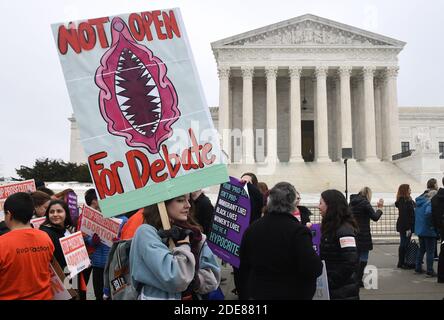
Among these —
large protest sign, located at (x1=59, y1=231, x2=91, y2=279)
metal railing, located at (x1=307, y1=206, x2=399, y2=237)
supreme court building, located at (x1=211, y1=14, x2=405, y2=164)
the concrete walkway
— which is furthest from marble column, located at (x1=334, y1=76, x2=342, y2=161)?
large protest sign, located at (x1=59, y1=231, x2=91, y2=279)

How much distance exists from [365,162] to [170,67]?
135 feet

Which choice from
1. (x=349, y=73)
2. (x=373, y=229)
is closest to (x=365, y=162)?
(x=349, y=73)

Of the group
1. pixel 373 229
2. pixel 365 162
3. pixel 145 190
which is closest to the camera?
pixel 145 190

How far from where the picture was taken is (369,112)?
141ft

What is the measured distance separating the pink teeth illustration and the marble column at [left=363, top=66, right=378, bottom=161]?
42131mm

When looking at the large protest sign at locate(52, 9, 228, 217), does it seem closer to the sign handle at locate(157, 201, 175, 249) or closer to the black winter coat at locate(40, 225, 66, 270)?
the sign handle at locate(157, 201, 175, 249)

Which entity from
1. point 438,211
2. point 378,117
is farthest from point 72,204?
point 378,117

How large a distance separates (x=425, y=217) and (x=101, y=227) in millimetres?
6896

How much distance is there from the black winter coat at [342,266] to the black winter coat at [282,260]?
71 centimetres

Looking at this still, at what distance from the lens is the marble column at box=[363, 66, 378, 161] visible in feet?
140

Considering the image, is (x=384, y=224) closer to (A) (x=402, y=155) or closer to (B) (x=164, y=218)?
(B) (x=164, y=218)

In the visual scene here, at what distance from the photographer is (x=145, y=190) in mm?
3295
